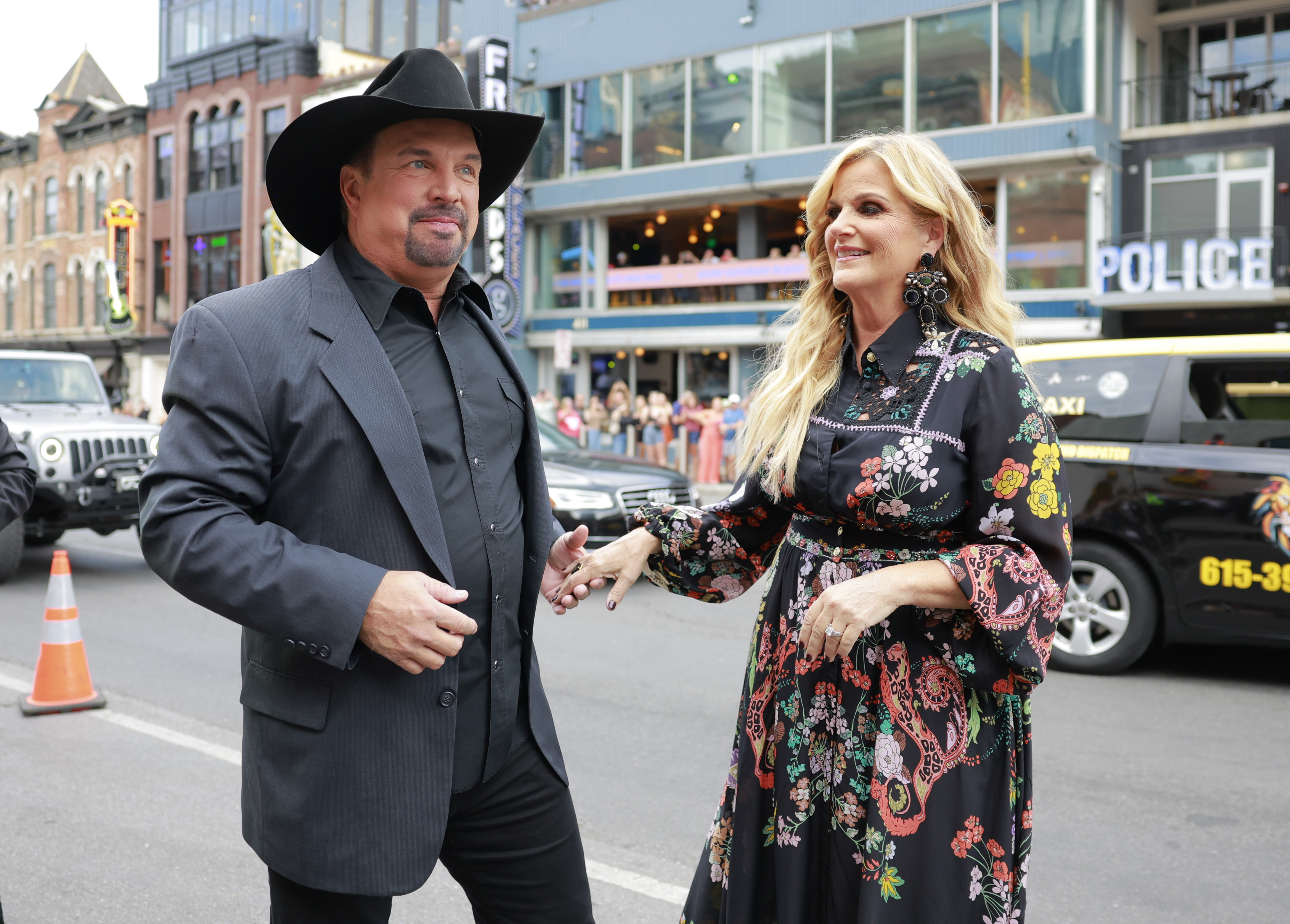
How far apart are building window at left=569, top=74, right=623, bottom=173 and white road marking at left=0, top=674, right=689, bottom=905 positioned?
21.9 meters

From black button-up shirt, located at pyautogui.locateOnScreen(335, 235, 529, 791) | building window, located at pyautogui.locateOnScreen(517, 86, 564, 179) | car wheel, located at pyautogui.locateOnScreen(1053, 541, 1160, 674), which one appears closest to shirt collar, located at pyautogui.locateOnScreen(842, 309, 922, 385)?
black button-up shirt, located at pyautogui.locateOnScreen(335, 235, 529, 791)

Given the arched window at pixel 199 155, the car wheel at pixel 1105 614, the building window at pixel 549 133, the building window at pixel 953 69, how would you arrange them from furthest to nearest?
1. the arched window at pixel 199 155
2. the building window at pixel 549 133
3. the building window at pixel 953 69
4. the car wheel at pixel 1105 614

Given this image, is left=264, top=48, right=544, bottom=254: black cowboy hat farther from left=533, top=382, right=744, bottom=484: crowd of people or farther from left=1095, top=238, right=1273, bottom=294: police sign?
left=1095, top=238, right=1273, bottom=294: police sign

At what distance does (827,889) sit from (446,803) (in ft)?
2.60

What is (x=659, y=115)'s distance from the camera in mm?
25578

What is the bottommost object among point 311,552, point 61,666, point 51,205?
point 61,666

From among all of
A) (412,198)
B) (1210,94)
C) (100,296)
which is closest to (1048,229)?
(1210,94)

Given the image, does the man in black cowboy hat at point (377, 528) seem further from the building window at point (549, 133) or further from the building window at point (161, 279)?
the building window at point (161, 279)

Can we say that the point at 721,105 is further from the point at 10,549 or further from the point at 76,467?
the point at 10,549

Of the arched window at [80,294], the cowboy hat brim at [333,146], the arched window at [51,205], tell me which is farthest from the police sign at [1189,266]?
the arched window at [51,205]

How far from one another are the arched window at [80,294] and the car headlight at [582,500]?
36.9 meters

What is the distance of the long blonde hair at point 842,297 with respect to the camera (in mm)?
2344

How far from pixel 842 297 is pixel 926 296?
27 centimetres

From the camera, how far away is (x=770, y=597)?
246 cm
